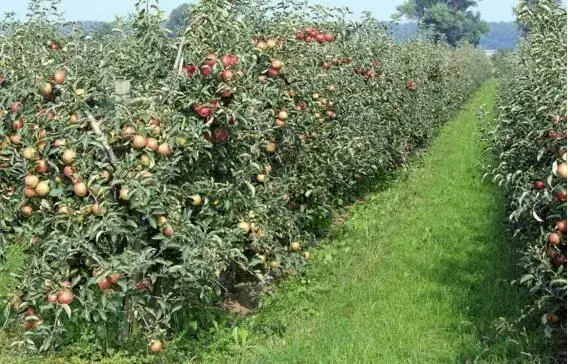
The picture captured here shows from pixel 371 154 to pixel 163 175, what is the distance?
19.0ft

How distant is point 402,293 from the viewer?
556 centimetres

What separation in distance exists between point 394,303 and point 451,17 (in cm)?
7875

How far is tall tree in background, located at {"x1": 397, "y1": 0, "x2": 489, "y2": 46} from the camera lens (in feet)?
260

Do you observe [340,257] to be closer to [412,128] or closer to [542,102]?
[542,102]

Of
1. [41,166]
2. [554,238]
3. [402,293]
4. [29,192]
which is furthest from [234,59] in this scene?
[402,293]

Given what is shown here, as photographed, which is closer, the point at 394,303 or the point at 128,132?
the point at 128,132

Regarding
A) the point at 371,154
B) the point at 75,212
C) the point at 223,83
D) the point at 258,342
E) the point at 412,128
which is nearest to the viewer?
the point at 75,212

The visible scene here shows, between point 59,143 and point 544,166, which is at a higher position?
point 544,166

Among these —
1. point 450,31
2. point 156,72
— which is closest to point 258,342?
point 156,72

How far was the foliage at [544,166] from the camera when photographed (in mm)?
3559

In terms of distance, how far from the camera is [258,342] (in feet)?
15.9

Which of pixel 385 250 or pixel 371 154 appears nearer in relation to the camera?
pixel 385 250

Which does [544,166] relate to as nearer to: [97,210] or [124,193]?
[124,193]

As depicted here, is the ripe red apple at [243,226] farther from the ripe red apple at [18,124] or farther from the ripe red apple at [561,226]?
the ripe red apple at [561,226]
